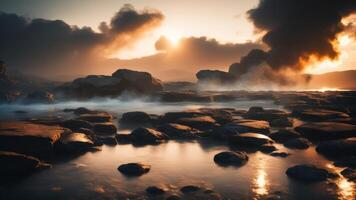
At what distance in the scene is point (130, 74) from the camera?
3531 inches

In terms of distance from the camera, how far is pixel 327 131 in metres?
22.6

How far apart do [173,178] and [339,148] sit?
9.95 meters

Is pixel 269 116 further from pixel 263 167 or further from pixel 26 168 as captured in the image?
pixel 26 168

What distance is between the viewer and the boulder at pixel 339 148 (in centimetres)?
1750

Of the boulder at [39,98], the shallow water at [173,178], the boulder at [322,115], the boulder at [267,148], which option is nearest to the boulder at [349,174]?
the shallow water at [173,178]

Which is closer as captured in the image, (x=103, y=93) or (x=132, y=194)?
(x=132, y=194)

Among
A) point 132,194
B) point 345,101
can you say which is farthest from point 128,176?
point 345,101

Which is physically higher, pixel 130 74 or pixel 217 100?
pixel 130 74

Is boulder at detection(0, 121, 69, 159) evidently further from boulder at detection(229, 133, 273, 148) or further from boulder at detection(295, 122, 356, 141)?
boulder at detection(295, 122, 356, 141)

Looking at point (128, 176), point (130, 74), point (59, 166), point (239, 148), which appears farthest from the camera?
point (130, 74)

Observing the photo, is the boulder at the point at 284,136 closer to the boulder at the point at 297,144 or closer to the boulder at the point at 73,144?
the boulder at the point at 297,144

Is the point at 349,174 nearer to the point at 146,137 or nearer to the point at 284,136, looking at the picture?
the point at 284,136

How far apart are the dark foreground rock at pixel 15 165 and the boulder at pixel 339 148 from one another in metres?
15.4

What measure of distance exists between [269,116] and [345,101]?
30228 millimetres
